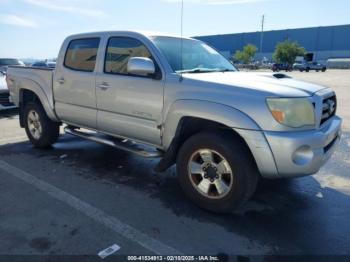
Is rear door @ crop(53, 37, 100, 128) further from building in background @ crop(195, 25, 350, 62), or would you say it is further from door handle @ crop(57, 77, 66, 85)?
building in background @ crop(195, 25, 350, 62)

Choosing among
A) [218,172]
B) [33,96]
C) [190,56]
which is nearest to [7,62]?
[33,96]

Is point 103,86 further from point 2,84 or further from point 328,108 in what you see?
point 2,84

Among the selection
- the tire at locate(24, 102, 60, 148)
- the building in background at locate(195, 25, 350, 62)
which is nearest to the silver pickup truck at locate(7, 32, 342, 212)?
the tire at locate(24, 102, 60, 148)

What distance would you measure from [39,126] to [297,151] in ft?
15.0

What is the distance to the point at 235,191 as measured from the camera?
11.5 feet

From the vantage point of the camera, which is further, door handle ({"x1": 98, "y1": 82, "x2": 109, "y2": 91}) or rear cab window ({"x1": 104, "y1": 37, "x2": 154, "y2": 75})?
door handle ({"x1": 98, "y1": 82, "x2": 109, "y2": 91})

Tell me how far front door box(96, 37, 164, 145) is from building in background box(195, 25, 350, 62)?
9290 cm

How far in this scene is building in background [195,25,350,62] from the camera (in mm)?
90188

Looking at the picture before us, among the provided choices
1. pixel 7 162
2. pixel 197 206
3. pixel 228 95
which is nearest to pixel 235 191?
pixel 197 206

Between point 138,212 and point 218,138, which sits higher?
point 218,138

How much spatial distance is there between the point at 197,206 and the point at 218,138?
2.77 ft

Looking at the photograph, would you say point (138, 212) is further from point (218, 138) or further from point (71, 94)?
point (71, 94)

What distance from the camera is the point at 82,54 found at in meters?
5.23

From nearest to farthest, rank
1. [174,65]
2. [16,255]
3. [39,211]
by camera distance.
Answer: [16,255] < [39,211] < [174,65]
